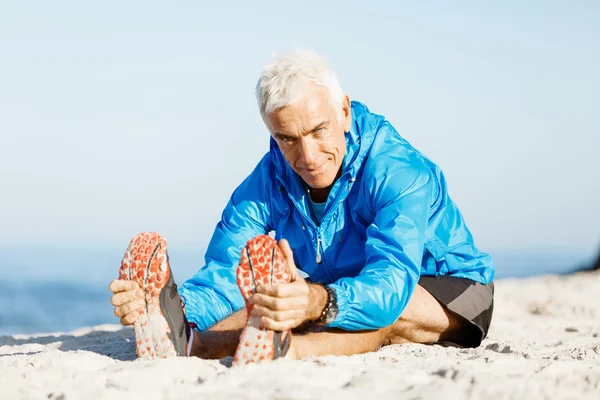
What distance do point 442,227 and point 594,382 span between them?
1034mm

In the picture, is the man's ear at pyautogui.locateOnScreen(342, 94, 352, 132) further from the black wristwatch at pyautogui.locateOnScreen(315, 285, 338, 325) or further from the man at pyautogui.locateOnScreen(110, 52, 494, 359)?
the black wristwatch at pyautogui.locateOnScreen(315, 285, 338, 325)

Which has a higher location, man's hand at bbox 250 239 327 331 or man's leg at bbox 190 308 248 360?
man's hand at bbox 250 239 327 331

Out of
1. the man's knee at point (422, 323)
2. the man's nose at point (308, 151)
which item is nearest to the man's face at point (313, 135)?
the man's nose at point (308, 151)

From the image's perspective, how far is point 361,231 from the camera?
3182 mm

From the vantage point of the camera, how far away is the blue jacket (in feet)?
8.95

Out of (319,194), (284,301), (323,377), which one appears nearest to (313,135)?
(319,194)

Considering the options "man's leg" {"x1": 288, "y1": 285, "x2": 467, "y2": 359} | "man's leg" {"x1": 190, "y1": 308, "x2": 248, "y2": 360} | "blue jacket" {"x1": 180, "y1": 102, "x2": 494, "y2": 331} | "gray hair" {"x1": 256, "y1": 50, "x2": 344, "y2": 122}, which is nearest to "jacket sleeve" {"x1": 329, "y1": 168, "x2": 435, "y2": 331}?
"blue jacket" {"x1": 180, "y1": 102, "x2": 494, "y2": 331}

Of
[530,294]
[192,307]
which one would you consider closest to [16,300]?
[530,294]

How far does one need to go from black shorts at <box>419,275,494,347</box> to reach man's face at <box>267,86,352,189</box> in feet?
2.26

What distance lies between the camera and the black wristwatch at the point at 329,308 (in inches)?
102

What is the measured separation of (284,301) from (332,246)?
0.88 metres

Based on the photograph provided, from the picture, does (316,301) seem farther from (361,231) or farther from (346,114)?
(346,114)

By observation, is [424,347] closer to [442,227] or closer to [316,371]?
[442,227]

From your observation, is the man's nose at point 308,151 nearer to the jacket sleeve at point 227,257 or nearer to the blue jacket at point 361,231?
the blue jacket at point 361,231
